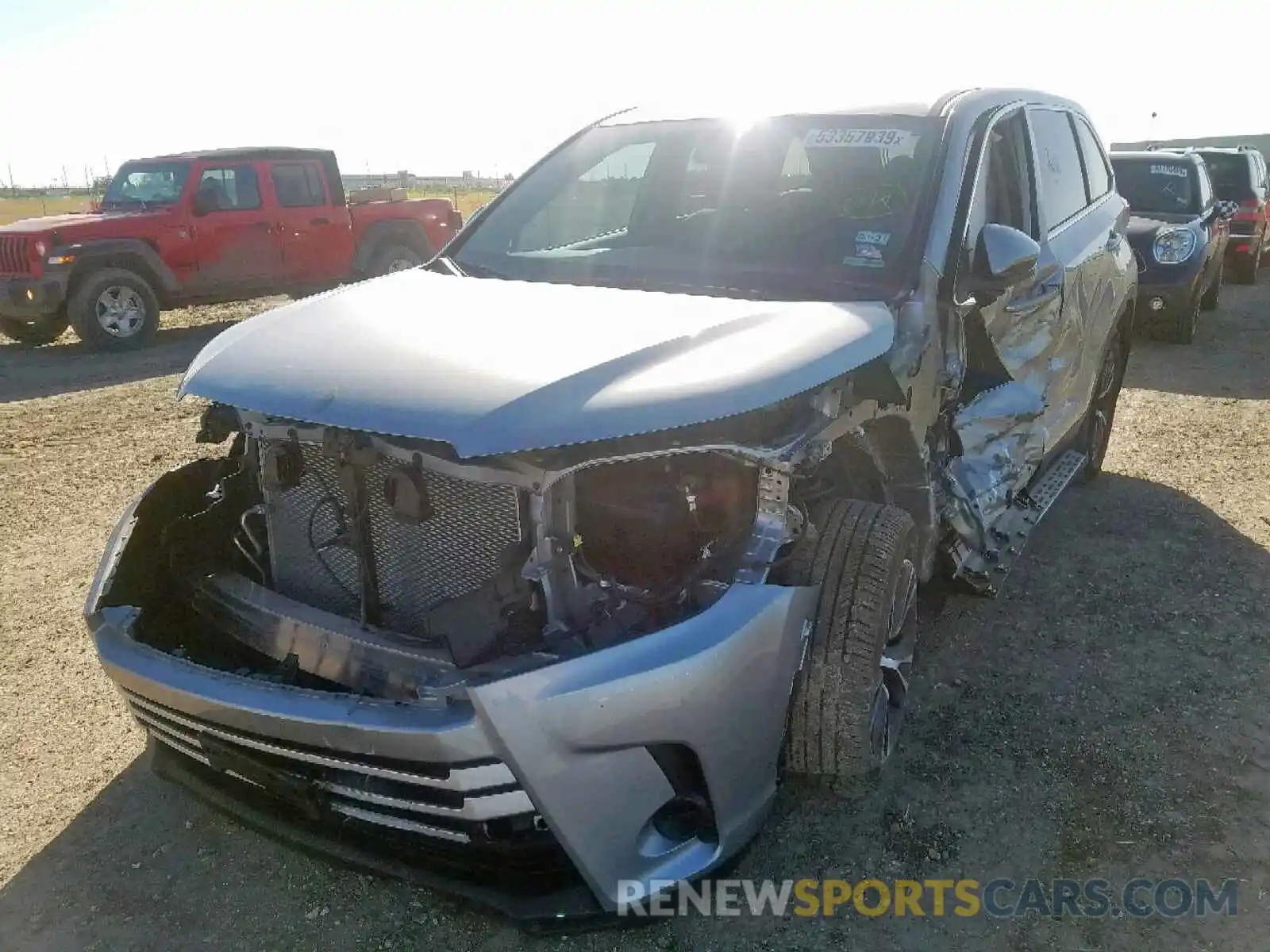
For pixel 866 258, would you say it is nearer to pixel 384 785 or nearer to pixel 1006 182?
pixel 1006 182

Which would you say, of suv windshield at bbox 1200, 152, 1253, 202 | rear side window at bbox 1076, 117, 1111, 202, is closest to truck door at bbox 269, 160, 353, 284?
rear side window at bbox 1076, 117, 1111, 202

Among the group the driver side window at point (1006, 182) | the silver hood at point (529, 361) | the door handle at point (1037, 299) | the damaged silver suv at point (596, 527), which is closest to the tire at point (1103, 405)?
the door handle at point (1037, 299)

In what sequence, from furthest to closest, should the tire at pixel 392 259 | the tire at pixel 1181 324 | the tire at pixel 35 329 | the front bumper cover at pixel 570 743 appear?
the tire at pixel 392 259
the tire at pixel 35 329
the tire at pixel 1181 324
the front bumper cover at pixel 570 743

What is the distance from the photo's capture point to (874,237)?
3.24m

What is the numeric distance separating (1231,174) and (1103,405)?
943cm

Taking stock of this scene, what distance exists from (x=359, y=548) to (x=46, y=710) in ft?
5.85

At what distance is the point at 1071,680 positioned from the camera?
3.66 metres

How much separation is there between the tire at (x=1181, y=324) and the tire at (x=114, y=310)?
10170mm

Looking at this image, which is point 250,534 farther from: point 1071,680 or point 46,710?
point 1071,680

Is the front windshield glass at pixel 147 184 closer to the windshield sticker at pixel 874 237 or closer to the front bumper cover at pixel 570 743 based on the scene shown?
the windshield sticker at pixel 874 237

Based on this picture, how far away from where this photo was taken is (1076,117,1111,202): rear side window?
5.02 m

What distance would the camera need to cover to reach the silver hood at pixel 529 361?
2.23 metres

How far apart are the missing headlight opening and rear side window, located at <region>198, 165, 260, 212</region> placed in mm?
9250

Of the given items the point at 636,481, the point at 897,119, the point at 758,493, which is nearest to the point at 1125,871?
the point at 758,493
